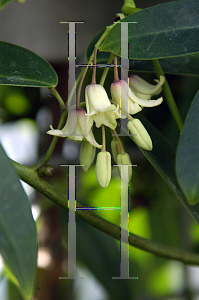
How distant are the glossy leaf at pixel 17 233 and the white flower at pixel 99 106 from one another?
17cm

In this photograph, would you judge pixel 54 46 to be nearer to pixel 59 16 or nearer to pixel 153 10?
pixel 59 16

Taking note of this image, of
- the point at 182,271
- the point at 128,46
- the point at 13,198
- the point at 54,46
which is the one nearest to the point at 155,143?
the point at 128,46

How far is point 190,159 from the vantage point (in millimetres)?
274

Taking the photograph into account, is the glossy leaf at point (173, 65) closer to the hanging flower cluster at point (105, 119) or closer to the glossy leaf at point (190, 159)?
the hanging flower cluster at point (105, 119)

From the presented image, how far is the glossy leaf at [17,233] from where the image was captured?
244 mm

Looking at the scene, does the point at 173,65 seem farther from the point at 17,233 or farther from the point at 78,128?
the point at 17,233

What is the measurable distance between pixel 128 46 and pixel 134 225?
654 millimetres

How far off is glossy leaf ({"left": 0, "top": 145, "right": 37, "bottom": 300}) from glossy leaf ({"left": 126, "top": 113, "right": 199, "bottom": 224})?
214 millimetres

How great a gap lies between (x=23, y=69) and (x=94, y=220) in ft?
0.83

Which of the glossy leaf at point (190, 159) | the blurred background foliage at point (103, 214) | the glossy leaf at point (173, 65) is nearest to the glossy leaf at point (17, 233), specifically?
the glossy leaf at point (190, 159)

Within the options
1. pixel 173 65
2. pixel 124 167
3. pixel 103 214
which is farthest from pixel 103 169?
pixel 103 214

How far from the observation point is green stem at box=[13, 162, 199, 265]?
467 millimetres

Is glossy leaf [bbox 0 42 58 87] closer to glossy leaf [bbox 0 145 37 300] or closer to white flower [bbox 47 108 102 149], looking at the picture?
white flower [bbox 47 108 102 149]

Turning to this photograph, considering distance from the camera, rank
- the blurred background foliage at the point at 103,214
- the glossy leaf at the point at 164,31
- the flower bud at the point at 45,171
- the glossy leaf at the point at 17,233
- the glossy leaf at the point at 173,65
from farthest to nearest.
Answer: the blurred background foliage at the point at 103,214
the glossy leaf at the point at 173,65
the flower bud at the point at 45,171
the glossy leaf at the point at 164,31
the glossy leaf at the point at 17,233
